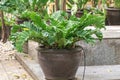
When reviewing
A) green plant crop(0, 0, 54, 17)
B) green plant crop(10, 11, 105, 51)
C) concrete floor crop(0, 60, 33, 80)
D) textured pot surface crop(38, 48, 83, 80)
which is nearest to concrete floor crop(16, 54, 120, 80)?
concrete floor crop(0, 60, 33, 80)

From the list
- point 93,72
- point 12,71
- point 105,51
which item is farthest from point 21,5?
point 93,72

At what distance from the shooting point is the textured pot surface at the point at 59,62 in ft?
14.3

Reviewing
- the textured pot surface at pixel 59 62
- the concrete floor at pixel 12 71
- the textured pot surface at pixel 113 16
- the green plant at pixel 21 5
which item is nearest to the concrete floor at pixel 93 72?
the concrete floor at pixel 12 71

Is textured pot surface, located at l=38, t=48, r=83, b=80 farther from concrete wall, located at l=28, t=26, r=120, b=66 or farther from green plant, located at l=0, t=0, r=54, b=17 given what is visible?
green plant, located at l=0, t=0, r=54, b=17

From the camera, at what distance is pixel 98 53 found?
541 centimetres

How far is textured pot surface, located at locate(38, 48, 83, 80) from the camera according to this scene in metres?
4.34

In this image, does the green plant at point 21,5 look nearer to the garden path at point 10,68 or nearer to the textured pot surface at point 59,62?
the garden path at point 10,68

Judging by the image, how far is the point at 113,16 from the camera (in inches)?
295

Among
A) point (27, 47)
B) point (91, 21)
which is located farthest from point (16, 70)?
point (91, 21)

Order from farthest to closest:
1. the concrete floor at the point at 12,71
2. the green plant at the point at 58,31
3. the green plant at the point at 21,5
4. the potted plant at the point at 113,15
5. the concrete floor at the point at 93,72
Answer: the potted plant at the point at 113,15
the green plant at the point at 21,5
the concrete floor at the point at 12,71
the concrete floor at the point at 93,72
the green plant at the point at 58,31

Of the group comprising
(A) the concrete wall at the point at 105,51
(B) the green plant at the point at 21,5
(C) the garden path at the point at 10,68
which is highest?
(B) the green plant at the point at 21,5

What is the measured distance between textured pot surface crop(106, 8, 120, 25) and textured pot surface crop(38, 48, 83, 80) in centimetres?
320

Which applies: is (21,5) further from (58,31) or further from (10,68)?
(58,31)

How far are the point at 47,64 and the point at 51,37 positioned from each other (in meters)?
0.33
